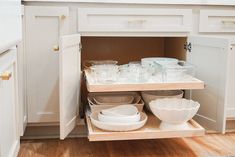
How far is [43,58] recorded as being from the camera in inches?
65.0

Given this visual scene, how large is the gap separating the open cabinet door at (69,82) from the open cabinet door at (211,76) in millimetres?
627

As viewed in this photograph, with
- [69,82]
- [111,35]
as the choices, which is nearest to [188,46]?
[111,35]

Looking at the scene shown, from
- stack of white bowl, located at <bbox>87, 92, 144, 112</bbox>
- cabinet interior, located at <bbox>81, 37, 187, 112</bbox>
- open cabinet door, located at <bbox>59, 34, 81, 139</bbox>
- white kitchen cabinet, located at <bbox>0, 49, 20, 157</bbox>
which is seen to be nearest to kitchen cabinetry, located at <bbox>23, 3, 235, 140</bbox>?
open cabinet door, located at <bbox>59, 34, 81, 139</bbox>

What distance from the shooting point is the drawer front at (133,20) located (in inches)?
66.1

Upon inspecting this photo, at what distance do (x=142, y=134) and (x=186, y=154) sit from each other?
0.29 m

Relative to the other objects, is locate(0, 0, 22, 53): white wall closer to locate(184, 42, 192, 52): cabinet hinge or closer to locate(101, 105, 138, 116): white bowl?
locate(101, 105, 138, 116): white bowl

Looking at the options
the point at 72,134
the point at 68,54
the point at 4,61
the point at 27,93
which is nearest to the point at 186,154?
the point at 72,134

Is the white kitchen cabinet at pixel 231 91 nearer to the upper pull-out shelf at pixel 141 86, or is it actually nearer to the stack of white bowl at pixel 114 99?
the upper pull-out shelf at pixel 141 86

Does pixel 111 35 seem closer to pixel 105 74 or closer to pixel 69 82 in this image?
pixel 105 74

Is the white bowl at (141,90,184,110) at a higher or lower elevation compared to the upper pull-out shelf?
lower

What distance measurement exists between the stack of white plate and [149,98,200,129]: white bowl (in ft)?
0.28

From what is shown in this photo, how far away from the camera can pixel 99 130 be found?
148cm

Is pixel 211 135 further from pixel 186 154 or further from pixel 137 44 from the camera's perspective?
pixel 137 44

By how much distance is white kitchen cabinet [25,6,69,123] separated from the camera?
162 cm
